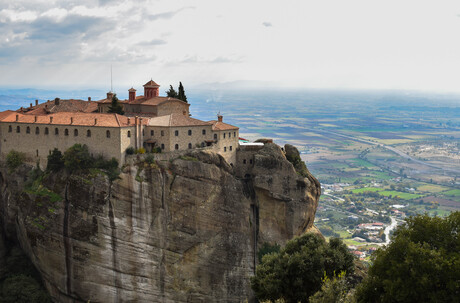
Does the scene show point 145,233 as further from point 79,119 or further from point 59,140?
point 79,119

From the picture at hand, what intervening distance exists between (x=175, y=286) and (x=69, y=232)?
1081 cm

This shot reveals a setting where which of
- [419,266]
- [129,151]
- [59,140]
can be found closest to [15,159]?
[59,140]

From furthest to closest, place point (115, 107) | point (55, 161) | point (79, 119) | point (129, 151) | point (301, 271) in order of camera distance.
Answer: point (115, 107) < point (79, 119) < point (55, 161) < point (129, 151) < point (301, 271)

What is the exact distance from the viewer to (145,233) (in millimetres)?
44500

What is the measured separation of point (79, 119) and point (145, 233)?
41.4 ft

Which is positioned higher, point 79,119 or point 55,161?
point 79,119

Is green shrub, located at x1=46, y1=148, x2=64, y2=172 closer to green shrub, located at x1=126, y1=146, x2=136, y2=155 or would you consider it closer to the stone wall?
the stone wall

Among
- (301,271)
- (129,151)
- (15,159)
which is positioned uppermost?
(129,151)

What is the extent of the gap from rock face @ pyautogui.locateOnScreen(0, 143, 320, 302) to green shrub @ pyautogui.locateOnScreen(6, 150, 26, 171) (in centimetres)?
222

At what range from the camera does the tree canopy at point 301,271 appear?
99.0 feet

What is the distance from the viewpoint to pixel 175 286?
149 feet

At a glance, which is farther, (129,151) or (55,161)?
(55,161)

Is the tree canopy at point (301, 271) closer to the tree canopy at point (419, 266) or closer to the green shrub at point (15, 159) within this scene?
the tree canopy at point (419, 266)

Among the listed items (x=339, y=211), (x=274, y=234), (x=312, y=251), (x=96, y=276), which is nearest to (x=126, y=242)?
(x=96, y=276)
